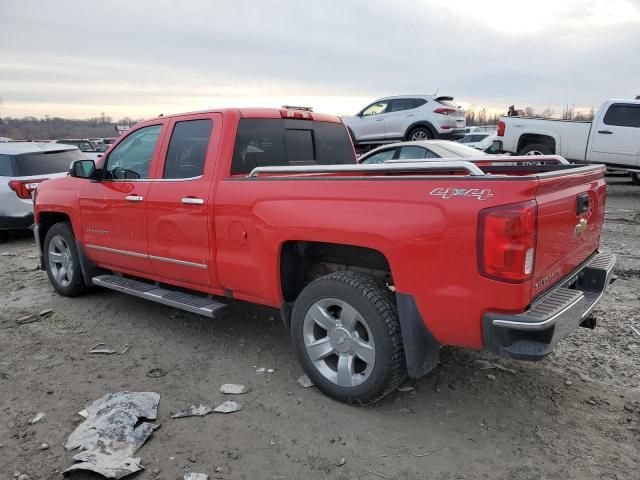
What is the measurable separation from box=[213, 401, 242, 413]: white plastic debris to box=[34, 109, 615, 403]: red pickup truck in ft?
1.74

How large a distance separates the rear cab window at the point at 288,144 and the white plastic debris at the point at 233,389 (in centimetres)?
159

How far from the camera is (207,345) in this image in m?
4.46

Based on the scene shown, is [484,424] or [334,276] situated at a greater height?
[334,276]

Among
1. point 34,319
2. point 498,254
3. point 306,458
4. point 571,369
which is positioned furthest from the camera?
point 34,319

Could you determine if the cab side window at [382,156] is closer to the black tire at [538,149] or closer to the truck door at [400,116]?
the truck door at [400,116]

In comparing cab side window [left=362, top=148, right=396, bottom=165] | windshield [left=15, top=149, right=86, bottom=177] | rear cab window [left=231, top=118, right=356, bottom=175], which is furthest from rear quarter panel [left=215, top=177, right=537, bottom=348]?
windshield [left=15, top=149, right=86, bottom=177]

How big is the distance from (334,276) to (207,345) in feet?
5.46

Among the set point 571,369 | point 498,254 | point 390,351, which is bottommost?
point 571,369

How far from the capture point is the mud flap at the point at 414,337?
2951mm

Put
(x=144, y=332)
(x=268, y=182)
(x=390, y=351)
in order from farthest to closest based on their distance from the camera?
(x=144, y=332)
(x=268, y=182)
(x=390, y=351)

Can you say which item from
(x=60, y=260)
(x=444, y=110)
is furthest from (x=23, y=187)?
(x=444, y=110)

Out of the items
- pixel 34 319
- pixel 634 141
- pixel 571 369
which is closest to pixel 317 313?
pixel 571 369

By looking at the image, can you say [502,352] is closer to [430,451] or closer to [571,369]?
[430,451]

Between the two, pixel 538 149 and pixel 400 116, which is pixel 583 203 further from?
pixel 400 116
